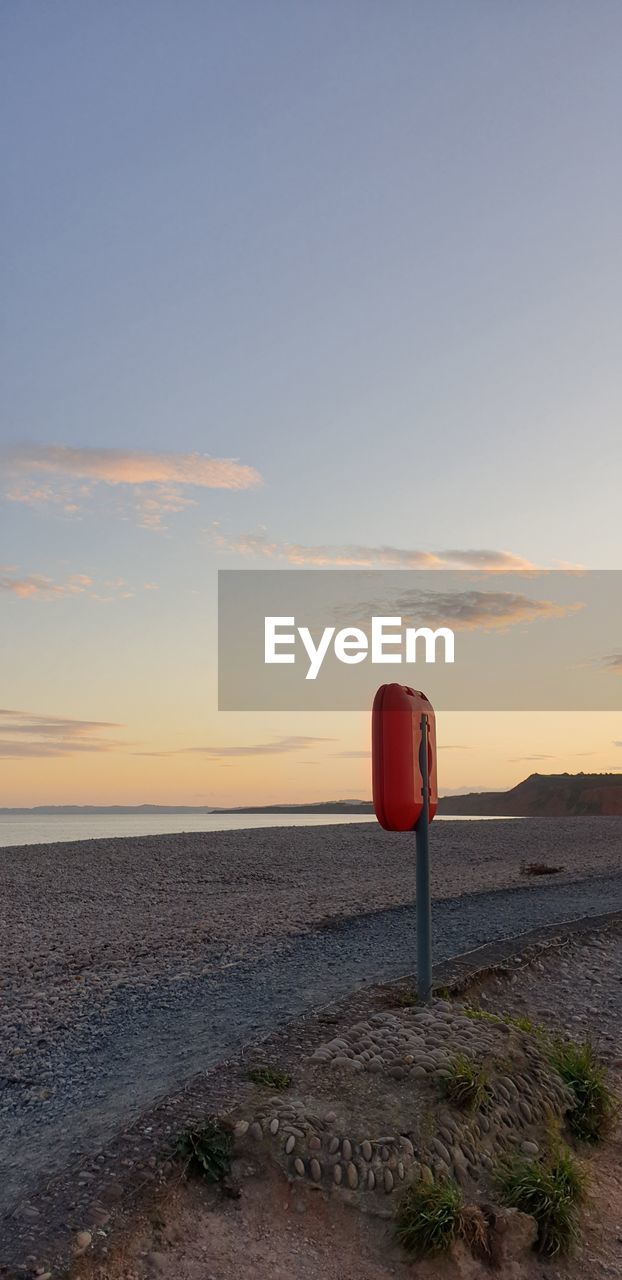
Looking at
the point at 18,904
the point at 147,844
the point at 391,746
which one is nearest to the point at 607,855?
the point at 147,844

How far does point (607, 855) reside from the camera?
2645 centimetres

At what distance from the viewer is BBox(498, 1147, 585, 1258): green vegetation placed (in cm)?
534

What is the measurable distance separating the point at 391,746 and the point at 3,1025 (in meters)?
4.43

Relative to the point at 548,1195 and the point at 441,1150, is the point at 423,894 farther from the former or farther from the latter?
the point at 548,1195

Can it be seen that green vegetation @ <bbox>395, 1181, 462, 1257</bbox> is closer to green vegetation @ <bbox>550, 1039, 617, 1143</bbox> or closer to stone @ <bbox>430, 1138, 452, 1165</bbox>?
stone @ <bbox>430, 1138, 452, 1165</bbox>

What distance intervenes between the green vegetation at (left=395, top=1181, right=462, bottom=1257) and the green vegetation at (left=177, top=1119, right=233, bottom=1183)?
3.29ft

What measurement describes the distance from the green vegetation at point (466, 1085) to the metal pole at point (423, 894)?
165cm

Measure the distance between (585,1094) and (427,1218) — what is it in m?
2.27

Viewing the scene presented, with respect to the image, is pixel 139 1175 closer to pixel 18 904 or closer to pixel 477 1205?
pixel 477 1205

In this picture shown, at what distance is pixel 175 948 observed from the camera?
39.0 ft

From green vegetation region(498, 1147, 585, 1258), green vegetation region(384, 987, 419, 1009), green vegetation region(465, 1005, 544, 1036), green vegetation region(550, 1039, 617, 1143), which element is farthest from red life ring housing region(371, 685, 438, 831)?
green vegetation region(498, 1147, 585, 1258)

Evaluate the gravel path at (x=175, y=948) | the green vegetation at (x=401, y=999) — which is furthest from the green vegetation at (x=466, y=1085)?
the gravel path at (x=175, y=948)

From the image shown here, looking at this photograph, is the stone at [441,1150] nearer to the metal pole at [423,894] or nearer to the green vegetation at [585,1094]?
the green vegetation at [585,1094]

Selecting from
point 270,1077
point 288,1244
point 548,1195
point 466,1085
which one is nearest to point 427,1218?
point 288,1244
